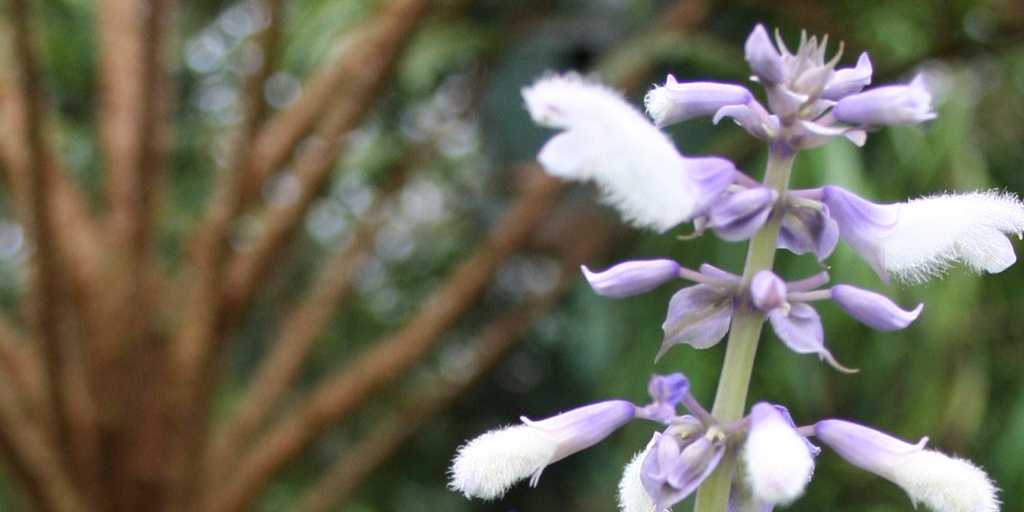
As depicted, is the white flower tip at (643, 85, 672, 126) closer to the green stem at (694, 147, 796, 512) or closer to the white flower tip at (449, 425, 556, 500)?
the green stem at (694, 147, 796, 512)

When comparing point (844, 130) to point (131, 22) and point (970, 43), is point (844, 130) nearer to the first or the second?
point (131, 22)

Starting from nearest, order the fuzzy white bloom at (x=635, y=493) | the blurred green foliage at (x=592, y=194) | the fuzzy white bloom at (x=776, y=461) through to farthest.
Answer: the fuzzy white bloom at (x=776, y=461) → the fuzzy white bloom at (x=635, y=493) → the blurred green foliage at (x=592, y=194)

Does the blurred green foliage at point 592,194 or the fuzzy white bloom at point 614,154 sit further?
the blurred green foliage at point 592,194

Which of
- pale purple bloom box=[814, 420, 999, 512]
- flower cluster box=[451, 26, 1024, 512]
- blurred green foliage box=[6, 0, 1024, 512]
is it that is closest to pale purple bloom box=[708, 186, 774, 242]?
flower cluster box=[451, 26, 1024, 512]

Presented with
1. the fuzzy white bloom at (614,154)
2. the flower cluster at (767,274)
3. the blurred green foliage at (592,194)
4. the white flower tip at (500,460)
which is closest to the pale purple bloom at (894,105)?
the flower cluster at (767,274)

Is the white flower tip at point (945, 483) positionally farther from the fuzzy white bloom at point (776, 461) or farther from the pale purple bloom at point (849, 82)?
the pale purple bloom at point (849, 82)

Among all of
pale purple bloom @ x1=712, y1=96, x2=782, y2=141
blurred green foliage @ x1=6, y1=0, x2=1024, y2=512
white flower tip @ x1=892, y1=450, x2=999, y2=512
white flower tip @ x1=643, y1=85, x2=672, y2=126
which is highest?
blurred green foliage @ x1=6, y1=0, x2=1024, y2=512
